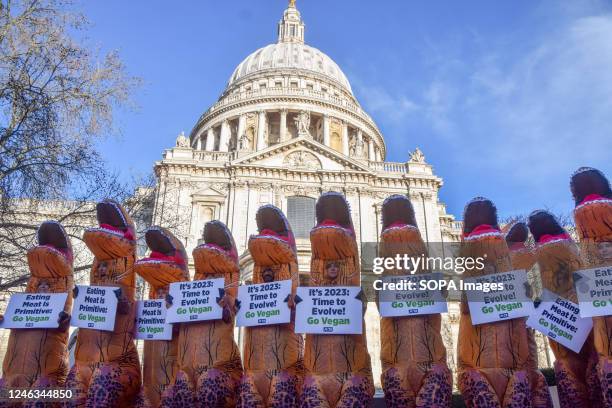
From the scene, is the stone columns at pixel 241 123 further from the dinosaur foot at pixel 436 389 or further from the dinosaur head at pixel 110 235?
the dinosaur foot at pixel 436 389

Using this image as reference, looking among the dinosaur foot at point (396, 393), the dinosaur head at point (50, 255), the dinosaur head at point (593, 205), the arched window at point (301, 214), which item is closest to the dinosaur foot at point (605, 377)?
the dinosaur head at point (593, 205)

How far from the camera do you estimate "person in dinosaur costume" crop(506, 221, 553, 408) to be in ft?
18.0

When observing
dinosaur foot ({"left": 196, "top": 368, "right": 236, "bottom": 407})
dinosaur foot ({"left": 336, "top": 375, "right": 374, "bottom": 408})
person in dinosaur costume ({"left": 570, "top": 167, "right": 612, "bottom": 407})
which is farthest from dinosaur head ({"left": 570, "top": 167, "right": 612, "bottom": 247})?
dinosaur foot ({"left": 196, "top": 368, "right": 236, "bottom": 407})

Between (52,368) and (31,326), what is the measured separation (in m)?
0.60

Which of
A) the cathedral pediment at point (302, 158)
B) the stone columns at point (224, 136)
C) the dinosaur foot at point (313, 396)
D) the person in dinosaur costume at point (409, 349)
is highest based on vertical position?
the stone columns at point (224, 136)

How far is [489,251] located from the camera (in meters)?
5.84

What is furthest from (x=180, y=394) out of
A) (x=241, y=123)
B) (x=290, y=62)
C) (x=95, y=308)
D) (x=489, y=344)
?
(x=290, y=62)

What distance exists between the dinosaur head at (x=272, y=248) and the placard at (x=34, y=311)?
2.69 m

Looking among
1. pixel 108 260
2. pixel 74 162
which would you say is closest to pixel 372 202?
pixel 74 162

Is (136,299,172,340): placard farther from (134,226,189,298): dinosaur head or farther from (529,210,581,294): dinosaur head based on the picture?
(529,210,581,294): dinosaur head

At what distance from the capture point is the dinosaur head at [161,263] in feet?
21.9

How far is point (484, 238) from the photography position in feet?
19.2

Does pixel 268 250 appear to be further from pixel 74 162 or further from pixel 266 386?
pixel 74 162

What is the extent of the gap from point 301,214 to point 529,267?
19.7 meters
